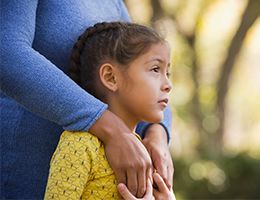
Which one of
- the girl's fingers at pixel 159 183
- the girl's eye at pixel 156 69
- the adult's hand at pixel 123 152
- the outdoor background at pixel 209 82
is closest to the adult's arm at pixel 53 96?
the adult's hand at pixel 123 152

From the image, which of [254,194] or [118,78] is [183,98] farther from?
[118,78]

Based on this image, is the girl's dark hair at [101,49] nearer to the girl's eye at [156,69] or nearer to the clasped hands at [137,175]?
the girl's eye at [156,69]

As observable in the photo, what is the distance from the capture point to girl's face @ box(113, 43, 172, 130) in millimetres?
2598

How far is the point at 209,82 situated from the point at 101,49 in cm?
1656

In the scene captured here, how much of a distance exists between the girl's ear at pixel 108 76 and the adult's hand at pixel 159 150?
246 mm

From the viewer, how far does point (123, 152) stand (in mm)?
2439

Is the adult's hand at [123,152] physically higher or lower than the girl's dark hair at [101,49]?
lower

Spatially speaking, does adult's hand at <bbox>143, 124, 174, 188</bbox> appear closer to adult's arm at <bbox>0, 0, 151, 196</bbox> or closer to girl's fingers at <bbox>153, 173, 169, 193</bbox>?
girl's fingers at <bbox>153, 173, 169, 193</bbox>

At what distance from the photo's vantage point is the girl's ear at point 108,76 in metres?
2.61

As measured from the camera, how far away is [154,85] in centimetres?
260

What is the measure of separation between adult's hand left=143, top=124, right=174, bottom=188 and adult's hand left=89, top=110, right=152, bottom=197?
189 mm

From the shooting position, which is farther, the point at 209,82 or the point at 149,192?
the point at 209,82

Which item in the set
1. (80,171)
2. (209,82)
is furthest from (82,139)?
(209,82)

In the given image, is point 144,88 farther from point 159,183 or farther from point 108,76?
point 159,183
